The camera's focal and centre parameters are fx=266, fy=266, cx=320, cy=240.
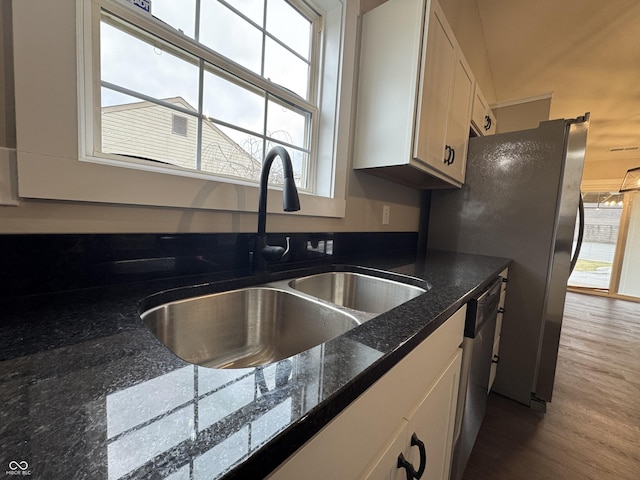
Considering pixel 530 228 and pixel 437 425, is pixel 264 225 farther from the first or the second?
pixel 530 228

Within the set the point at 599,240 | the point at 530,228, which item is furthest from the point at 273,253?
the point at 599,240

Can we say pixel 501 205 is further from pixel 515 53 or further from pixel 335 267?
pixel 515 53

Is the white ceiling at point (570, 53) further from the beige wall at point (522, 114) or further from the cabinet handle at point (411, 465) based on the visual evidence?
the cabinet handle at point (411, 465)

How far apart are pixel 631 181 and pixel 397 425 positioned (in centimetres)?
595

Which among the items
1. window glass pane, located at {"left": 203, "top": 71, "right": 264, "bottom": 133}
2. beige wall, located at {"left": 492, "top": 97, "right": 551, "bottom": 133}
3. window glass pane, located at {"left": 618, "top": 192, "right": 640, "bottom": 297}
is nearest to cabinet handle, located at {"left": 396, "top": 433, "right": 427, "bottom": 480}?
window glass pane, located at {"left": 203, "top": 71, "right": 264, "bottom": 133}

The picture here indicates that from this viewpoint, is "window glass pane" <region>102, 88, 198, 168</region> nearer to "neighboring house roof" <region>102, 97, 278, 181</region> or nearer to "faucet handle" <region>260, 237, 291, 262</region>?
"neighboring house roof" <region>102, 97, 278, 181</region>

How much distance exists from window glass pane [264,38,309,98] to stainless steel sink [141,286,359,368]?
3.05 feet

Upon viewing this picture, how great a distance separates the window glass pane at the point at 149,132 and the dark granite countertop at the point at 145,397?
18.7 inches

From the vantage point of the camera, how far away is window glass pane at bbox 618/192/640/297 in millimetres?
4246

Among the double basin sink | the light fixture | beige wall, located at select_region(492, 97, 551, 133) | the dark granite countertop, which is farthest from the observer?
the light fixture

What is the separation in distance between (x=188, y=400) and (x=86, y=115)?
2.57 ft

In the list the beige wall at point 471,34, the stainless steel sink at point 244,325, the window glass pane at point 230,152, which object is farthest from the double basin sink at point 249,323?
the beige wall at point 471,34

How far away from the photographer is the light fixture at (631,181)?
378cm

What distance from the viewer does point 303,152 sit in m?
1.30
